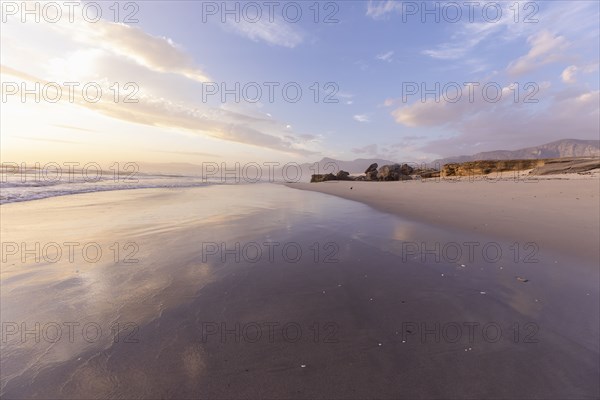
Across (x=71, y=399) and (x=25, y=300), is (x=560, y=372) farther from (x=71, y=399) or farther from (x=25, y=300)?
(x=25, y=300)

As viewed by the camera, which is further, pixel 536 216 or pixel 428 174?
pixel 428 174

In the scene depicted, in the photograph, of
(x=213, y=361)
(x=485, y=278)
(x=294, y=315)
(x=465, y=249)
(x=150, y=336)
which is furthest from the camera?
(x=465, y=249)

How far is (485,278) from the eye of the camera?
400 cm

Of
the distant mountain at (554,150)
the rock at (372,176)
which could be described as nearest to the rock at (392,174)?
the rock at (372,176)

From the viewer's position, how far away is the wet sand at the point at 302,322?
208 centimetres

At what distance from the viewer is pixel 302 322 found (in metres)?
2.93

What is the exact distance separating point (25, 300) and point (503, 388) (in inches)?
201

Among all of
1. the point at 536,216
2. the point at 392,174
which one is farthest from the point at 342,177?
the point at 536,216

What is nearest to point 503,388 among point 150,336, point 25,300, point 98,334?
point 150,336

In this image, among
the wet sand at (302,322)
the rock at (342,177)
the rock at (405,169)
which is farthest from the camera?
the rock at (342,177)

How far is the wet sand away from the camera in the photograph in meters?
2.08

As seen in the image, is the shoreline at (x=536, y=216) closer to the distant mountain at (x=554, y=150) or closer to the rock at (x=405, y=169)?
the rock at (x=405, y=169)

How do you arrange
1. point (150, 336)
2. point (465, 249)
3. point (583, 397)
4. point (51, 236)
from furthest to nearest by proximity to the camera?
point (51, 236)
point (465, 249)
point (150, 336)
point (583, 397)

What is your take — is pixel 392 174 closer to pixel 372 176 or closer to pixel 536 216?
pixel 372 176
